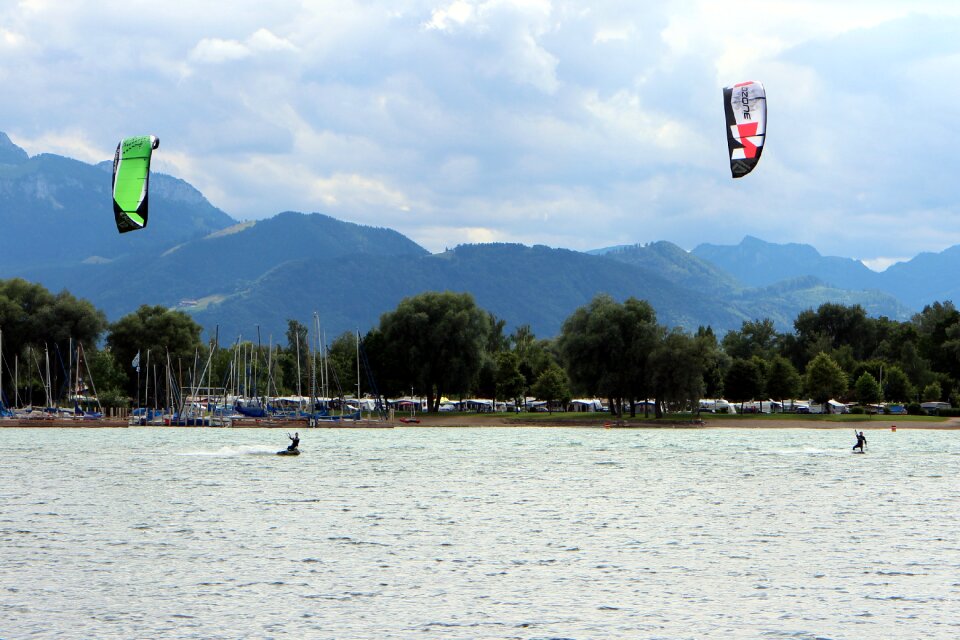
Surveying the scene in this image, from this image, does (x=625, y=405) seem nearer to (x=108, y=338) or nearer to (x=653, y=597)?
(x=108, y=338)

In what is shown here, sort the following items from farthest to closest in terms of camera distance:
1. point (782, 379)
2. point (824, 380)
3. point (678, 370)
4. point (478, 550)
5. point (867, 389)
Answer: point (782, 379)
point (824, 380)
point (867, 389)
point (678, 370)
point (478, 550)

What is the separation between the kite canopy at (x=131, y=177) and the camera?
190 feet

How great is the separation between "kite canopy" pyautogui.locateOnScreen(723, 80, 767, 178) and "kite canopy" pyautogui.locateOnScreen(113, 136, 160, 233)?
26.6 metres

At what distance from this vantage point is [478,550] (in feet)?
114

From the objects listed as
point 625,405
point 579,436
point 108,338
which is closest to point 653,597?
point 579,436

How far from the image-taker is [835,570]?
1231 inches

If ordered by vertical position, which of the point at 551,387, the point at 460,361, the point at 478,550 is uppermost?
the point at 460,361

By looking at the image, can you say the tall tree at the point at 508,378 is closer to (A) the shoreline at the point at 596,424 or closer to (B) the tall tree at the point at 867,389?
(A) the shoreline at the point at 596,424

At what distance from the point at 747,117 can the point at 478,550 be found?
25232 millimetres

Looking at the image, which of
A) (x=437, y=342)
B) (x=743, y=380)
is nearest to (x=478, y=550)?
(x=437, y=342)

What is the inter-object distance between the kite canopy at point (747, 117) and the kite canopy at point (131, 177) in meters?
26.6

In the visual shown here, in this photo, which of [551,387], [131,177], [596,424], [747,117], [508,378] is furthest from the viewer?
[551,387]

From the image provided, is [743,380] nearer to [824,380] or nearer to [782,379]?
[782,379]

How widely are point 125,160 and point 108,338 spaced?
3820 inches
